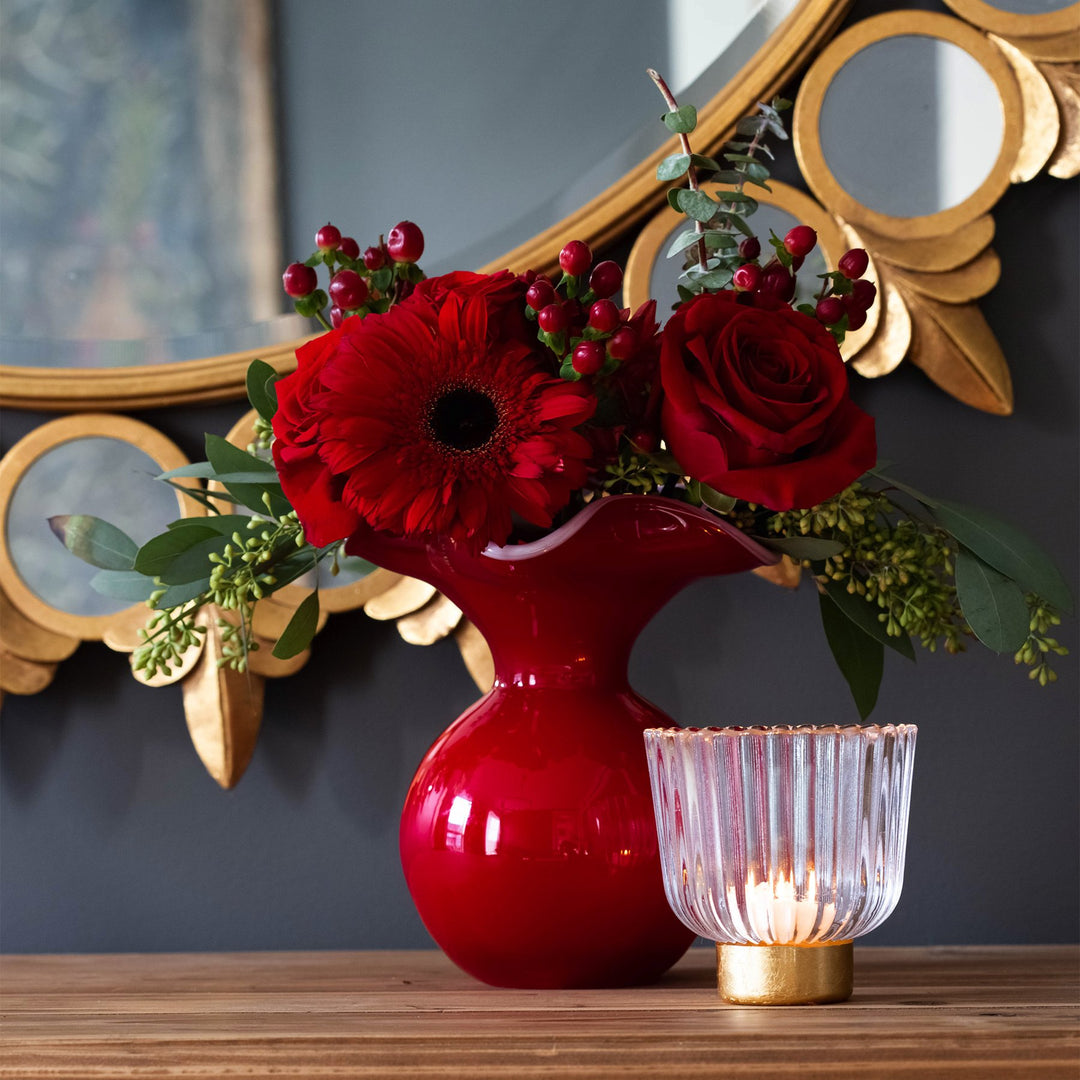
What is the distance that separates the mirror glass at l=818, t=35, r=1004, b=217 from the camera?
28.4 inches

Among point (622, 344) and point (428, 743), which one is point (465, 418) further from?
point (428, 743)

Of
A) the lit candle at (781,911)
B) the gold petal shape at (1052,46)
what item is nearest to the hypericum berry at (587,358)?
the lit candle at (781,911)

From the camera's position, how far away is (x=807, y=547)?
21.2 inches

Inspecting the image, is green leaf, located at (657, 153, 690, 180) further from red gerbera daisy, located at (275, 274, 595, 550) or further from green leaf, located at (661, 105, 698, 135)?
red gerbera daisy, located at (275, 274, 595, 550)

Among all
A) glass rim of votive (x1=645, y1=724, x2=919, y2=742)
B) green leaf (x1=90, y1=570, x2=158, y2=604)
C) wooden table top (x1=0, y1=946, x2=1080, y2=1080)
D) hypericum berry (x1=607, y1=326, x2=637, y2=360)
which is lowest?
wooden table top (x1=0, y1=946, x2=1080, y2=1080)

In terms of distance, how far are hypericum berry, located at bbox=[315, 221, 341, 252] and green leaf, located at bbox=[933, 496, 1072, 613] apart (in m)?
0.32

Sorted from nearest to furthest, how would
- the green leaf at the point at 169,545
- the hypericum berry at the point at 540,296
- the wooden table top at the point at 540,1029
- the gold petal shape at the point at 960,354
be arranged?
1. the wooden table top at the point at 540,1029
2. the hypericum berry at the point at 540,296
3. the green leaf at the point at 169,545
4. the gold petal shape at the point at 960,354

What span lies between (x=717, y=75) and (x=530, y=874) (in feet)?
1.64

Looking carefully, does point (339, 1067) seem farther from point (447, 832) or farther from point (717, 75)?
point (717, 75)

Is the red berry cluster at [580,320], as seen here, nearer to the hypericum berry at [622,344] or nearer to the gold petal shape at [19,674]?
the hypericum berry at [622,344]

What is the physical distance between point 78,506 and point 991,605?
550mm

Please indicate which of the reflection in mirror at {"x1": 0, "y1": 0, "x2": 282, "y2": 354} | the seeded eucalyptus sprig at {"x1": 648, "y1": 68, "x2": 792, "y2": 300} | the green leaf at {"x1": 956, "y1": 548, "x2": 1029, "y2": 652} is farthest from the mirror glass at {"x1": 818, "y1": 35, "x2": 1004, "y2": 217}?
the reflection in mirror at {"x1": 0, "y1": 0, "x2": 282, "y2": 354}

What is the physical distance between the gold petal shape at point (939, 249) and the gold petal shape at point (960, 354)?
0.06 ft

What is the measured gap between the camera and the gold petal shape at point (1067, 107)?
717 millimetres
